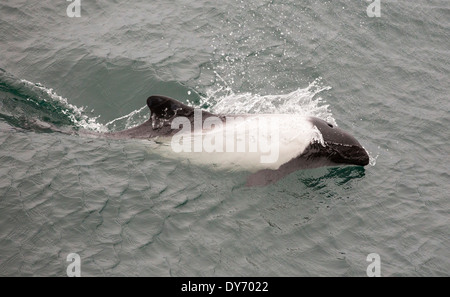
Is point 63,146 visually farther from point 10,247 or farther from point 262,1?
point 262,1

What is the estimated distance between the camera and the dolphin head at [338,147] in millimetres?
13031

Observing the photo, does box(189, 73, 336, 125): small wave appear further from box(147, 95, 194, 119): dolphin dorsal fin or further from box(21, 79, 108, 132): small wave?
box(21, 79, 108, 132): small wave

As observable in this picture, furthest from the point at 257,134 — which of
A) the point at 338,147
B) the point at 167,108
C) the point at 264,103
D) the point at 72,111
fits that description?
the point at 72,111

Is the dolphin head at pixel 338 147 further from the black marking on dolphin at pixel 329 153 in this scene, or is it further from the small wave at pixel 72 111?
the small wave at pixel 72 111

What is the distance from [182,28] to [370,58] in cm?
562

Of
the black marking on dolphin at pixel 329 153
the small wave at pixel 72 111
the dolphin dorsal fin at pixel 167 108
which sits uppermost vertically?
the small wave at pixel 72 111

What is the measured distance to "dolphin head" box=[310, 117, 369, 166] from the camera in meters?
13.0

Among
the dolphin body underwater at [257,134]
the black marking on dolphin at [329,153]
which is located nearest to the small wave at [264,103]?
the dolphin body underwater at [257,134]

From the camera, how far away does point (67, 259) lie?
10.0 meters

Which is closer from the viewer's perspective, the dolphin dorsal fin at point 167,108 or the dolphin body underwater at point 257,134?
the dolphin body underwater at point 257,134

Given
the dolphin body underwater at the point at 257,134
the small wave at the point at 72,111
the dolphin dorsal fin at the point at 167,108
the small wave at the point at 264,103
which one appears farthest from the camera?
the small wave at the point at 264,103

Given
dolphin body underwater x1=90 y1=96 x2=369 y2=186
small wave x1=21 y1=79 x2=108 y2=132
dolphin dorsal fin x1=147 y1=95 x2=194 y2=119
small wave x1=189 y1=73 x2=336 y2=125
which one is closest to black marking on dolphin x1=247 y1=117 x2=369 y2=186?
dolphin body underwater x1=90 y1=96 x2=369 y2=186

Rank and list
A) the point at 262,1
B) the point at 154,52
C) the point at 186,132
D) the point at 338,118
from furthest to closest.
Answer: the point at 262,1, the point at 154,52, the point at 338,118, the point at 186,132

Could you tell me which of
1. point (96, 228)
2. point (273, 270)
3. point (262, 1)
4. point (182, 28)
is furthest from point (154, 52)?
point (273, 270)
